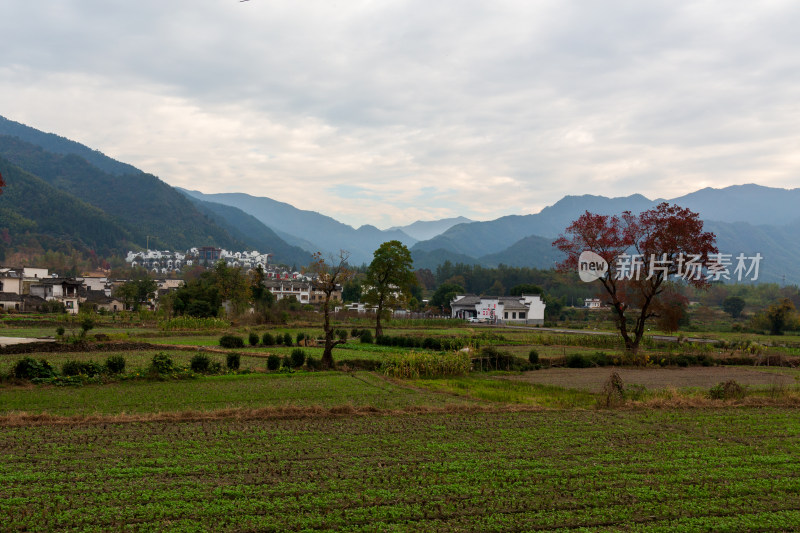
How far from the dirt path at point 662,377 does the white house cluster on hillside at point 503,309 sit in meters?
40.6

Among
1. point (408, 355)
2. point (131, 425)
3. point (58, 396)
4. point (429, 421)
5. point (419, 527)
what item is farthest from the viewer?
point (408, 355)

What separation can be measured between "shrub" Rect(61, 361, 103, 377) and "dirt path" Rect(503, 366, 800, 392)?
1410 centimetres

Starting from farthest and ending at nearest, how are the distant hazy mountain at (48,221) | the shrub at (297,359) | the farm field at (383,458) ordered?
1. the distant hazy mountain at (48,221)
2. the shrub at (297,359)
3. the farm field at (383,458)

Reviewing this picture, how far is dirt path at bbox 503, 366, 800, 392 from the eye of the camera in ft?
66.5

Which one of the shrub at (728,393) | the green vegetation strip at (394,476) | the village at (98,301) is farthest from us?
the village at (98,301)

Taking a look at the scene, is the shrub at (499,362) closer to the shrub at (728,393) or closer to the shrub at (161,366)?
the shrub at (728,393)

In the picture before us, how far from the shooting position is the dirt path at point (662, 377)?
798 inches

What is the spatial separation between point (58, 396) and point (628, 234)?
86.9 feet

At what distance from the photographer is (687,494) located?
7.87 m

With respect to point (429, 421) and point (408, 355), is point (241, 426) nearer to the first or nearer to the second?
point (429, 421)

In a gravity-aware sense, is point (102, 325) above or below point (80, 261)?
below

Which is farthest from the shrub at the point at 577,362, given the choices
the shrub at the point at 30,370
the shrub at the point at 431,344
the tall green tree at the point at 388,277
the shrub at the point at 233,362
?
the shrub at the point at 30,370

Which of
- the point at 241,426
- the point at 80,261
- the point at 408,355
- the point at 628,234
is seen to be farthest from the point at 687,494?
the point at 80,261

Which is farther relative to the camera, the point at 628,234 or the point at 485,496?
A: the point at 628,234
